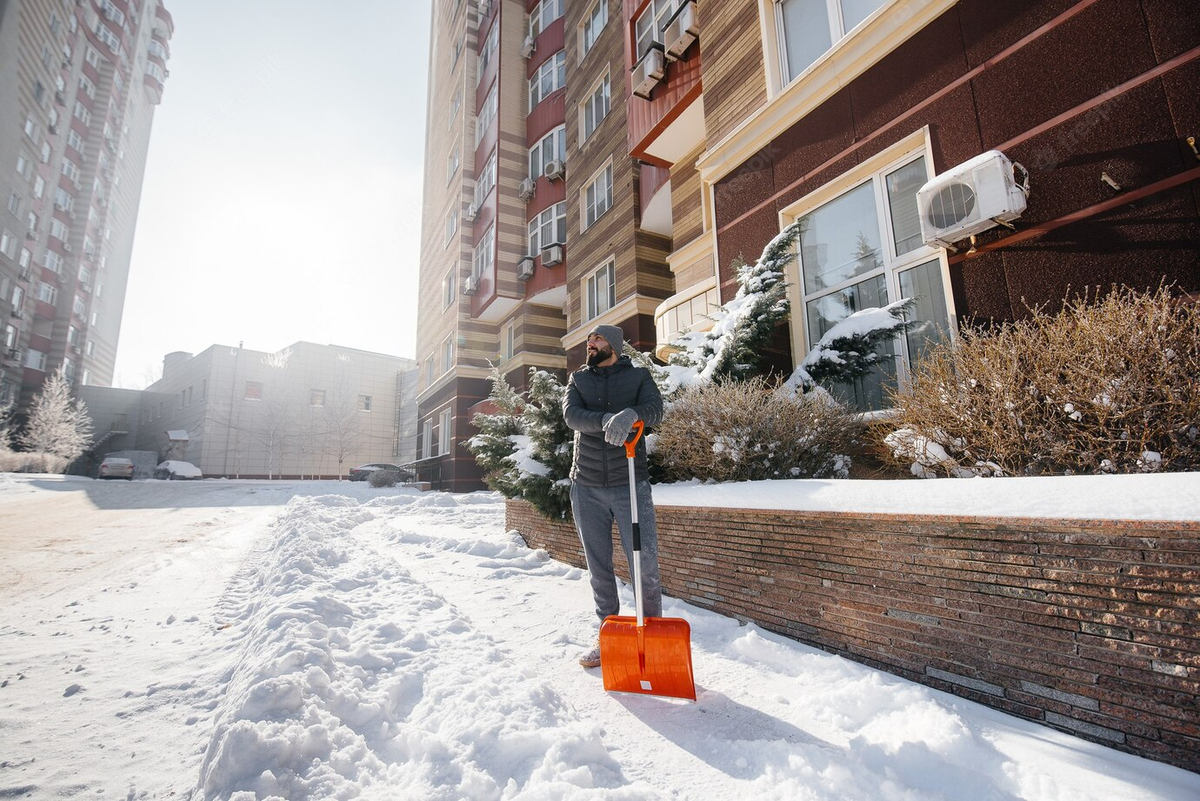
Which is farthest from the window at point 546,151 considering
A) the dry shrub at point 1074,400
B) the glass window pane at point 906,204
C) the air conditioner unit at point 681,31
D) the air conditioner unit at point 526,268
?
the dry shrub at point 1074,400

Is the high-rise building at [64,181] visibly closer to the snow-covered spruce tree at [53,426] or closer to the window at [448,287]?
the snow-covered spruce tree at [53,426]

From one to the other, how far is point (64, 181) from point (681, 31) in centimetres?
5854

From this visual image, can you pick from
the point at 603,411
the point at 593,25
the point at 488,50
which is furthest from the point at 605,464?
the point at 488,50

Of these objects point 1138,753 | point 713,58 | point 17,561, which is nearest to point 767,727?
point 1138,753

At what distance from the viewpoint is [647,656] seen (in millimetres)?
2480

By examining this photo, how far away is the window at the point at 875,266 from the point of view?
17.5ft

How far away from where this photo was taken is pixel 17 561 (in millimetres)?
6320

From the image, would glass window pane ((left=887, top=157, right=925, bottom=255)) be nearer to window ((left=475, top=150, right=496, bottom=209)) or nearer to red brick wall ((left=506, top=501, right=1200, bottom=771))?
red brick wall ((left=506, top=501, right=1200, bottom=771))

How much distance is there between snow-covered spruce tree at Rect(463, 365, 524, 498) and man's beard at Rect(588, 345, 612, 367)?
3253 millimetres

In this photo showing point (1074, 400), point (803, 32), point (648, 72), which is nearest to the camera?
point (1074, 400)

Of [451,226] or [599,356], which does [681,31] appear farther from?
[451,226]

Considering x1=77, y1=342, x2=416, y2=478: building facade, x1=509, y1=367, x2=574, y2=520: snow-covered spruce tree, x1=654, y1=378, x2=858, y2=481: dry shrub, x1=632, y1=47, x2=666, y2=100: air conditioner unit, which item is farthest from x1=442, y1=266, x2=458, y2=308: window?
x1=654, y1=378, x2=858, y2=481: dry shrub

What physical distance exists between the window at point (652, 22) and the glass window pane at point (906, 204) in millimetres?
7222

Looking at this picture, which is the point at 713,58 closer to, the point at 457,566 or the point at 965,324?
the point at 965,324
